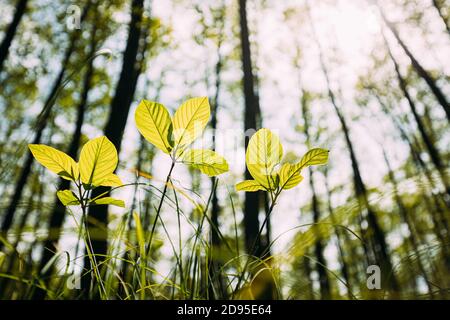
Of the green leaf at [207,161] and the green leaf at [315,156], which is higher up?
the green leaf at [207,161]

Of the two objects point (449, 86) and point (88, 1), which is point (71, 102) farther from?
point (449, 86)

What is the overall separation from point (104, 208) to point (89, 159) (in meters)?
1.49

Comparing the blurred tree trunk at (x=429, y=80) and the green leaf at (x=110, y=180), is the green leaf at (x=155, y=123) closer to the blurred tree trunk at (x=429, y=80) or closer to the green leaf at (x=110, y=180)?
the green leaf at (x=110, y=180)

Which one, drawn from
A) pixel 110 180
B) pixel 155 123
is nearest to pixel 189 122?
pixel 155 123

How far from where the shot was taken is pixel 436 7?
6.00 m

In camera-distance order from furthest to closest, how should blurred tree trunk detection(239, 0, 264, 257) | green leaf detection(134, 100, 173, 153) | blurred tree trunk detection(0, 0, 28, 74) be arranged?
blurred tree trunk detection(0, 0, 28, 74) < blurred tree trunk detection(239, 0, 264, 257) < green leaf detection(134, 100, 173, 153)

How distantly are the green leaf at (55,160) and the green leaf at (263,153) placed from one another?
263 millimetres

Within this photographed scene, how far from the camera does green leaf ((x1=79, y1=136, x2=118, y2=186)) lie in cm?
46

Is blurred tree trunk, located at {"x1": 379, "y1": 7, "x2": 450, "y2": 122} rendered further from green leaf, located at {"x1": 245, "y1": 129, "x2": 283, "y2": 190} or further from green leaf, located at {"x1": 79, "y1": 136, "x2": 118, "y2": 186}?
green leaf, located at {"x1": 79, "y1": 136, "x2": 118, "y2": 186}

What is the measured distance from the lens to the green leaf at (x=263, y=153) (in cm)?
47

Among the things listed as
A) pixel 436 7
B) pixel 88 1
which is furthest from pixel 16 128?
pixel 436 7

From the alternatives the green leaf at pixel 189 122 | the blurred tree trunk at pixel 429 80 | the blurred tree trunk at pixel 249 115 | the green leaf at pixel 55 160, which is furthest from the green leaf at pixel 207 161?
the blurred tree trunk at pixel 429 80

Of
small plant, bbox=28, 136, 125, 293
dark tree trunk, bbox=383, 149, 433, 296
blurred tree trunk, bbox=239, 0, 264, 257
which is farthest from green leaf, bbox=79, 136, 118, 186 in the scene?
blurred tree trunk, bbox=239, 0, 264, 257

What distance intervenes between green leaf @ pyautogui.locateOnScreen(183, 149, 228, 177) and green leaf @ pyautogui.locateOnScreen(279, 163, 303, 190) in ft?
0.29
